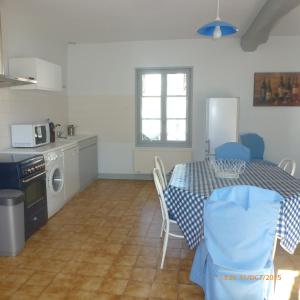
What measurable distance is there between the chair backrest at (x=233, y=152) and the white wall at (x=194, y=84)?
164 centimetres

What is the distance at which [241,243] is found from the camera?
1661mm

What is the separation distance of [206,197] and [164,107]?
3.41 metres

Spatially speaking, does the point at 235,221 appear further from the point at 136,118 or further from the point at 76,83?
the point at 76,83

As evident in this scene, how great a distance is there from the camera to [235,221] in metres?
1.64

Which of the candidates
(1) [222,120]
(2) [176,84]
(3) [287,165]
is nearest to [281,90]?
(1) [222,120]

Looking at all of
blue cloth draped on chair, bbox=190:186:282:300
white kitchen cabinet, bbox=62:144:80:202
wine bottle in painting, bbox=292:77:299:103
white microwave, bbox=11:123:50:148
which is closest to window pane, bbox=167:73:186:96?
wine bottle in painting, bbox=292:77:299:103

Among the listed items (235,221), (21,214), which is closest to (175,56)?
(21,214)

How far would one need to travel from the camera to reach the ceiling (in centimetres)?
327

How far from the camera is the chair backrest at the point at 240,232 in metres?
1.63

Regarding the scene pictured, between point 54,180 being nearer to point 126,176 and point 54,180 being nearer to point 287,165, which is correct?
point 126,176

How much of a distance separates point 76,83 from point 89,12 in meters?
1.96

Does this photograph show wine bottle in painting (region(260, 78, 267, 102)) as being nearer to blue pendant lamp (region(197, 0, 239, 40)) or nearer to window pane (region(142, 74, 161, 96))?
window pane (region(142, 74, 161, 96))

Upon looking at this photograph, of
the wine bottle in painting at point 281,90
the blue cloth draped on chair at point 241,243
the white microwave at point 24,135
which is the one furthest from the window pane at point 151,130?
the blue cloth draped on chair at point 241,243

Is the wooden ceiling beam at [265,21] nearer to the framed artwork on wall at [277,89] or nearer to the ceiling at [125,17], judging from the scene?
the ceiling at [125,17]
